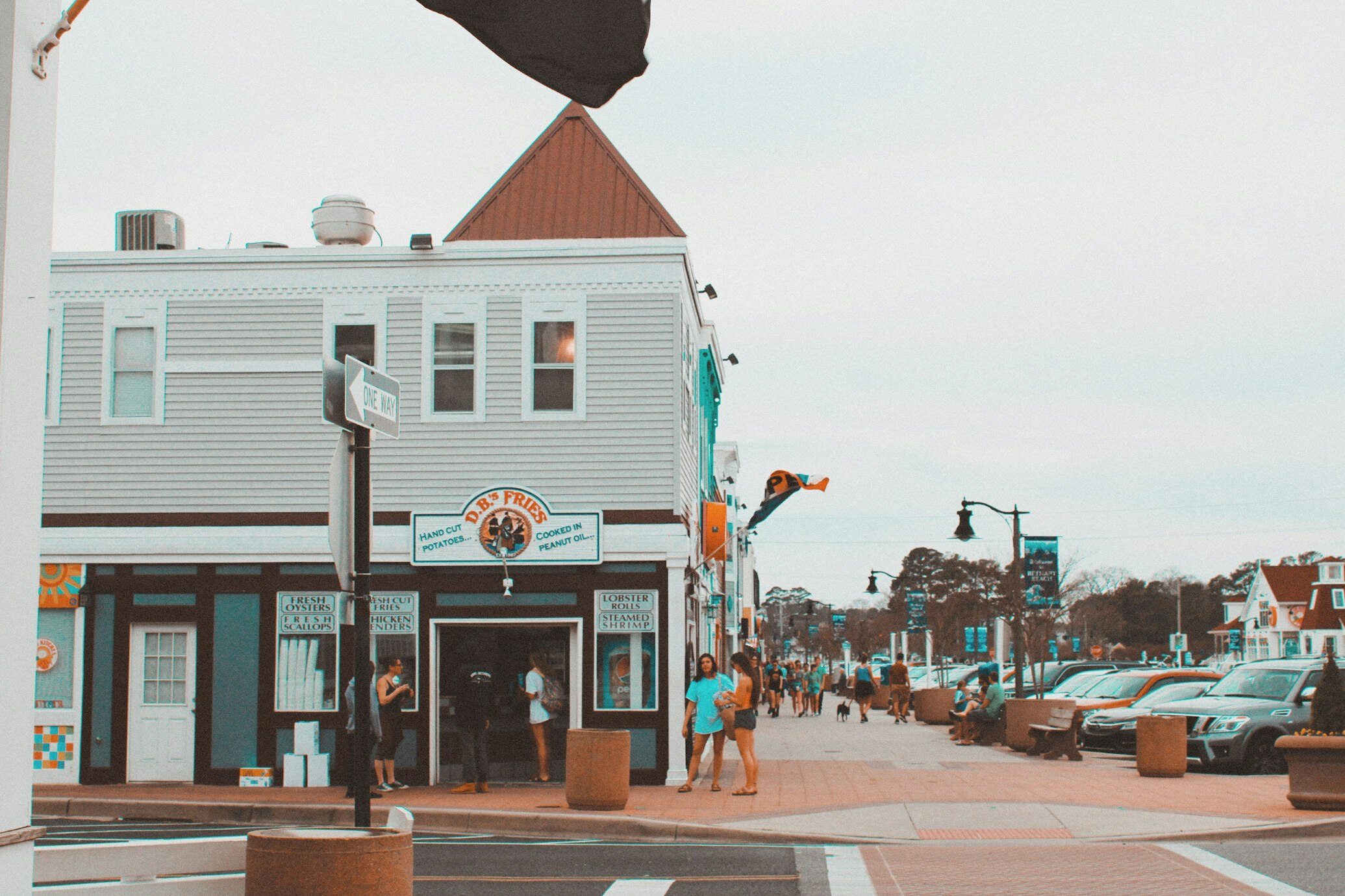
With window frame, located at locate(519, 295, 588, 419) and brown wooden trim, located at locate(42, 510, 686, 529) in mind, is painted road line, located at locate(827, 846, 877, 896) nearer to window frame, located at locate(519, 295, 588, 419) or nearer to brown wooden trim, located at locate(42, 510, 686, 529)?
brown wooden trim, located at locate(42, 510, 686, 529)

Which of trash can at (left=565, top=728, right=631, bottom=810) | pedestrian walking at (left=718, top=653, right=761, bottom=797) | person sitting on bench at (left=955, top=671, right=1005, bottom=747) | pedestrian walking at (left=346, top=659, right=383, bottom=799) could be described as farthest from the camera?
person sitting on bench at (left=955, top=671, right=1005, bottom=747)

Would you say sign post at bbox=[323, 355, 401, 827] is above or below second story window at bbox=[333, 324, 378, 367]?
below

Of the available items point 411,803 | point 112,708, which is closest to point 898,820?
point 411,803

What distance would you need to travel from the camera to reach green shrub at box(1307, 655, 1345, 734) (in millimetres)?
14672

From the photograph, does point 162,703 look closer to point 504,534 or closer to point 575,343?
point 504,534

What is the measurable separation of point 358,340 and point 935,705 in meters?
21.8

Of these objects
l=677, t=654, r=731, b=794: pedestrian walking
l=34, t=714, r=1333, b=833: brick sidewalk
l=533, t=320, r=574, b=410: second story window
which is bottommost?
l=34, t=714, r=1333, b=833: brick sidewalk

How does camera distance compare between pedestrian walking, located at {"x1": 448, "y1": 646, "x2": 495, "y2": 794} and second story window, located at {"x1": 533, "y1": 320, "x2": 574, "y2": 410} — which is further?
second story window, located at {"x1": 533, "y1": 320, "x2": 574, "y2": 410}

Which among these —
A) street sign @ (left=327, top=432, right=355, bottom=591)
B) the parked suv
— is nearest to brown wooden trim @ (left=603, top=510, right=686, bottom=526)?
the parked suv

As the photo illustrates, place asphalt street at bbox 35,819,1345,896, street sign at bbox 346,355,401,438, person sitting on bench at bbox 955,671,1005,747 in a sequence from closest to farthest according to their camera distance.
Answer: street sign at bbox 346,355,401,438 < asphalt street at bbox 35,819,1345,896 < person sitting on bench at bbox 955,671,1005,747

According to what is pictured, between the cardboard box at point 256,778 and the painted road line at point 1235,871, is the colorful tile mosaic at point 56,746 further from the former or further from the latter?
the painted road line at point 1235,871

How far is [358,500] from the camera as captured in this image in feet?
26.5

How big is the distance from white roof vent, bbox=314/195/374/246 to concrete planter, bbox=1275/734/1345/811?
1430 centimetres

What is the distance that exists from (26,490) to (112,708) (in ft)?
53.1
